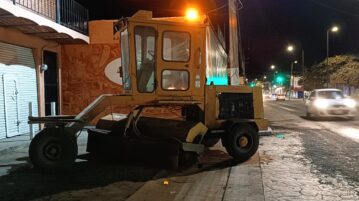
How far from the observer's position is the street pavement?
7160mm

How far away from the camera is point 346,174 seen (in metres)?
8.62

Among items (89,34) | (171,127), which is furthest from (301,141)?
(89,34)

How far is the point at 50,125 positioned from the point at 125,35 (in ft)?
8.54

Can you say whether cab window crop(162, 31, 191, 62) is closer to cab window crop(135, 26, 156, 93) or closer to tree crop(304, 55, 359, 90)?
cab window crop(135, 26, 156, 93)

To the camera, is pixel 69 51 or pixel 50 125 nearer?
pixel 50 125

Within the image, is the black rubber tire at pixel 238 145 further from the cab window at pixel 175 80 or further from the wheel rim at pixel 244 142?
the cab window at pixel 175 80

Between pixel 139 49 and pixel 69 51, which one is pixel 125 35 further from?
pixel 69 51

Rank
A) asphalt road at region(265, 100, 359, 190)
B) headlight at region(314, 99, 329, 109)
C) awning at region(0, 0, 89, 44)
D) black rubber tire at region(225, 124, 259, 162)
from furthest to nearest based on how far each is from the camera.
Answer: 1. headlight at region(314, 99, 329, 109)
2. awning at region(0, 0, 89, 44)
3. black rubber tire at region(225, 124, 259, 162)
4. asphalt road at region(265, 100, 359, 190)

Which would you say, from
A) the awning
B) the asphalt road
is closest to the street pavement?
the asphalt road

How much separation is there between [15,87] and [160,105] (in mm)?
7263

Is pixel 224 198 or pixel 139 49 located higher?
pixel 139 49

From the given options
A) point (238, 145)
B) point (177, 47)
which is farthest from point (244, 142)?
point (177, 47)

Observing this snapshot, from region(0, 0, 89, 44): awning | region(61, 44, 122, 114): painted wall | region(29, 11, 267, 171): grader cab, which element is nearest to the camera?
region(29, 11, 267, 171): grader cab

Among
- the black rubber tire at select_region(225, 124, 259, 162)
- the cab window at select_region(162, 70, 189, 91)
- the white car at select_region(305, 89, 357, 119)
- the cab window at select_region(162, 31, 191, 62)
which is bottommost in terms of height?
the black rubber tire at select_region(225, 124, 259, 162)
